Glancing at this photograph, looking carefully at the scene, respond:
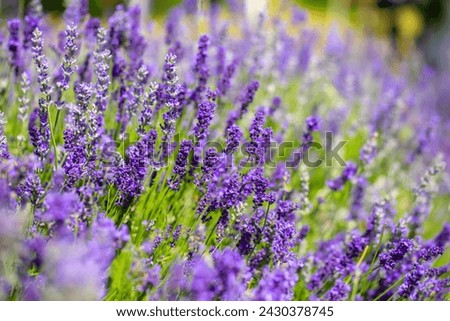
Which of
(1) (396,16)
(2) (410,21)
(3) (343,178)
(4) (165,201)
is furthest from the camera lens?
(1) (396,16)

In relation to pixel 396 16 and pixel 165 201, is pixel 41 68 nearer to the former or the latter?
pixel 165 201

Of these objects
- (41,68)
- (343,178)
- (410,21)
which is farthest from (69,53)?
(410,21)

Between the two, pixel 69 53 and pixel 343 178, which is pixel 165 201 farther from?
pixel 343 178

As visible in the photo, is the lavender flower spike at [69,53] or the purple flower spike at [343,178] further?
the purple flower spike at [343,178]

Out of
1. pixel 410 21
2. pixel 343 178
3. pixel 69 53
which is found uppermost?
pixel 69 53

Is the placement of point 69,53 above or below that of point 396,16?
above

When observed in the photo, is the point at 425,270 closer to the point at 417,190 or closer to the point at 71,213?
the point at 417,190

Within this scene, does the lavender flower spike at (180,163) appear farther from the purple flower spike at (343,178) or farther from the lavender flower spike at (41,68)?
the purple flower spike at (343,178)

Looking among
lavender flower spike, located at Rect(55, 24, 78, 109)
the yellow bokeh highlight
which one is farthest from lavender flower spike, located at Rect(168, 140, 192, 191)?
the yellow bokeh highlight

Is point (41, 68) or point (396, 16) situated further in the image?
point (396, 16)

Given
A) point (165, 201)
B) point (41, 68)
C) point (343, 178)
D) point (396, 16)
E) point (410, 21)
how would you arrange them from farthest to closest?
point (396, 16), point (410, 21), point (343, 178), point (165, 201), point (41, 68)

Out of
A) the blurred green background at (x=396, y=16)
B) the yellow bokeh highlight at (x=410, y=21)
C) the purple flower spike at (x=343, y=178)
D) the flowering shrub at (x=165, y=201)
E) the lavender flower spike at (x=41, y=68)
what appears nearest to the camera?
the flowering shrub at (x=165, y=201)

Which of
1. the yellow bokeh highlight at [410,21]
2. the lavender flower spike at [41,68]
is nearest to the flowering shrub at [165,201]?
the lavender flower spike at [41,68]
